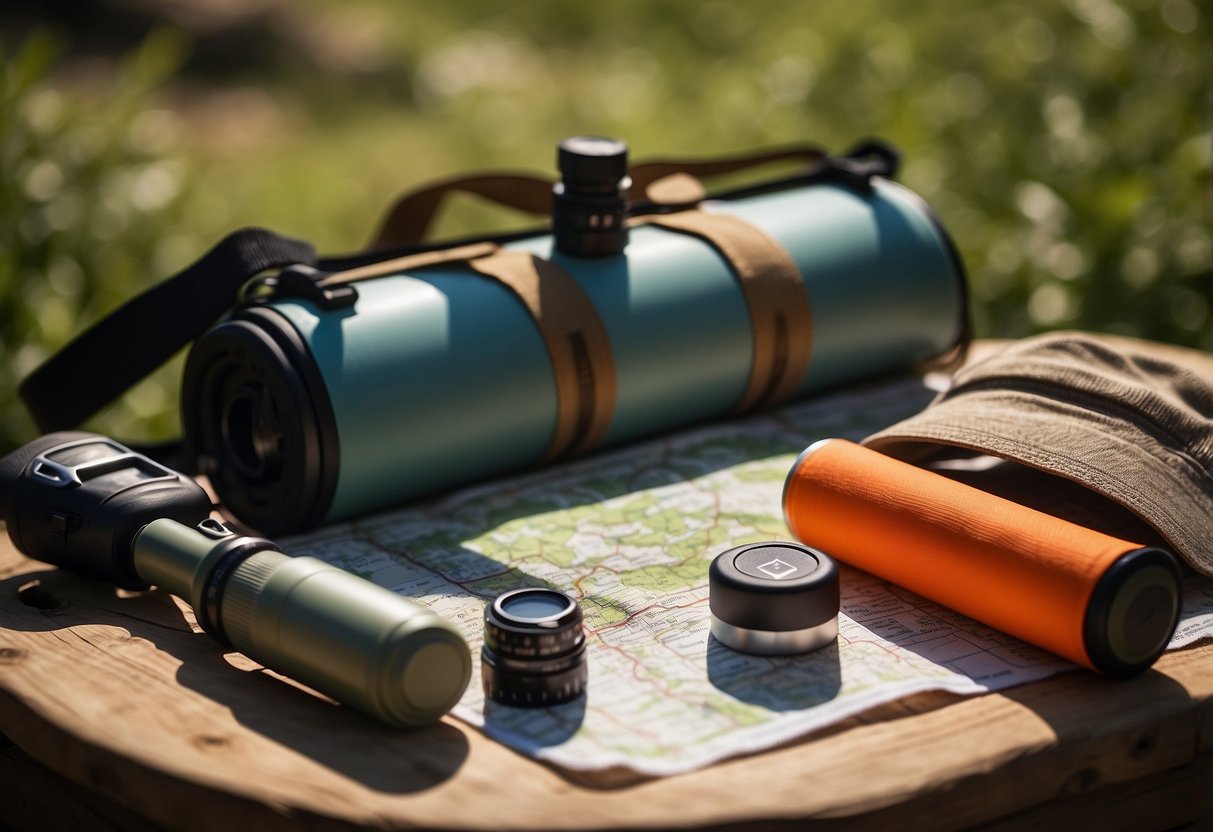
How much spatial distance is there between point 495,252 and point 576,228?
0.47 ft

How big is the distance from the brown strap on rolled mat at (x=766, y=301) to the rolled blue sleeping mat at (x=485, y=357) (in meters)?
0.02

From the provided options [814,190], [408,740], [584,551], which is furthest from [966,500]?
[814,190]

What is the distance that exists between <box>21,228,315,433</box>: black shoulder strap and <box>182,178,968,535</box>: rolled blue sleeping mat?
9 centimetres

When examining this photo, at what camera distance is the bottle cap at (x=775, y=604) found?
1780 millimetres

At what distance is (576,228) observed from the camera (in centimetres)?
248

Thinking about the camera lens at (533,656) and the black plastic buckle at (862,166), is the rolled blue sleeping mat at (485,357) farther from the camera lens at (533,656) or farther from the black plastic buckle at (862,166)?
the camera lens at (533,656)

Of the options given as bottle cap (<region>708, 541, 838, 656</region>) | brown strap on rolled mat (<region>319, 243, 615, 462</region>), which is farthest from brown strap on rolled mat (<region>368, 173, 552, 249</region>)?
bottle cap (<region>708, 541, 838, 656</region>)

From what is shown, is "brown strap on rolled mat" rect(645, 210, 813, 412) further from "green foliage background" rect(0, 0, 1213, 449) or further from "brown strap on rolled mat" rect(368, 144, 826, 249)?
"green foliage background" rect(0, 0, 1213, 449)

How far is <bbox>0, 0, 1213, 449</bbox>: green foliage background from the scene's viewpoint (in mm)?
3840

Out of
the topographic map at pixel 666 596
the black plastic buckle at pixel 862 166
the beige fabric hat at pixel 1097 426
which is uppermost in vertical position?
the black plastic buckle at pixel 862 166

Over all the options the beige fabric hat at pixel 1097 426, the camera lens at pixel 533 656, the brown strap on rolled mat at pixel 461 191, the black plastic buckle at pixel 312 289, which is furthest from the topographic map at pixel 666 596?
the brown strap on rolled mat at pixel 461 191

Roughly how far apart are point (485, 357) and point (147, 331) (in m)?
0.55

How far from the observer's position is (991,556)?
1.81 m

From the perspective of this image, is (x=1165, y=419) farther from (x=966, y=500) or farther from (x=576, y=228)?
(x=576, y=228)
